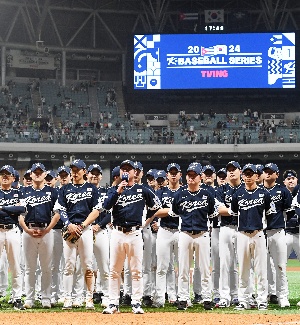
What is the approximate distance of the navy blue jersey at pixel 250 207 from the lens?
36.3 ft

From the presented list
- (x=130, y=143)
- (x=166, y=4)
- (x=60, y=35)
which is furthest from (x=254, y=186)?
(x=60, y=35)

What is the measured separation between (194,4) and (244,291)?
3499cm

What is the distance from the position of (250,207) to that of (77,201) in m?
2.56

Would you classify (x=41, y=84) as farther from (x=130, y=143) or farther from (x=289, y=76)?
(x=289, y=76)

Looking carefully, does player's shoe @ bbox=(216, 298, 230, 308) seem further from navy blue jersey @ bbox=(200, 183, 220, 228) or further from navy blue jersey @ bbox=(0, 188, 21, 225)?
navy blue jersey @ bbox=(0, 188, 21, 225)

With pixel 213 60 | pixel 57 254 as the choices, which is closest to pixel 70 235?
pixel 57 254

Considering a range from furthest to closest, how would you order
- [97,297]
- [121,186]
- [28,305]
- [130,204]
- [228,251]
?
[97,297] < [228,251] < [28,305] < [130,204] < [121,186]

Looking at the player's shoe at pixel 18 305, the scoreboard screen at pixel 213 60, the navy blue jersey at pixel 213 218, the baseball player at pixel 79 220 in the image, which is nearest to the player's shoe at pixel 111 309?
the baseball player at pixel 79 220

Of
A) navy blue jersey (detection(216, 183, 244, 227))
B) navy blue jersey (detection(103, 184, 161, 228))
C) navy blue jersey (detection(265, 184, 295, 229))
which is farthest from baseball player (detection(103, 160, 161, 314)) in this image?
navy blue jersey (detection(265, 184, 295, 229))

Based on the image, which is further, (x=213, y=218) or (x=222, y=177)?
(x=222, y=177)

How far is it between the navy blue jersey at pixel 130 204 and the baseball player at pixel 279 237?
192cm

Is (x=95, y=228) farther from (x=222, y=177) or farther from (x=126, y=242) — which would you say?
(x=222, y=177)

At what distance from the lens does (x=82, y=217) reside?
11219 mm

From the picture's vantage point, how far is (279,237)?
11625 millimetres
